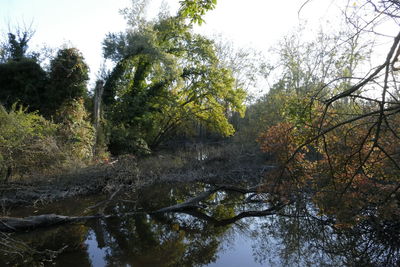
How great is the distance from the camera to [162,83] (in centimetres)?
2116

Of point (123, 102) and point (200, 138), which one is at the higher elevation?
point (123, 102)

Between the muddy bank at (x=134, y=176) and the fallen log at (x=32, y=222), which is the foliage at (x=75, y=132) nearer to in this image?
the muddy bank at (x=134, y=176)

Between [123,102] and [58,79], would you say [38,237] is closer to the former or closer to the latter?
[58,79]

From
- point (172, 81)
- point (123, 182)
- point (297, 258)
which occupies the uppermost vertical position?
point (172, 81)

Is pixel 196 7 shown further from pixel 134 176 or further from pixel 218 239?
pixel 134 176

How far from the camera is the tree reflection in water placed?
19.8 feet

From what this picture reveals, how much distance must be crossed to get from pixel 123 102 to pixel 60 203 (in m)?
10.7

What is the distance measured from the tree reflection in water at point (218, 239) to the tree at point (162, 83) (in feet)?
36.7

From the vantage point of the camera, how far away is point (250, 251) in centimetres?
663

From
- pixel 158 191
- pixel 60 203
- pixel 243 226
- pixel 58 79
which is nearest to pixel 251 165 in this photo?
pixel 158 191

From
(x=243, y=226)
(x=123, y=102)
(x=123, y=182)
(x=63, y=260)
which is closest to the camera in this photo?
(x=63, y=260)

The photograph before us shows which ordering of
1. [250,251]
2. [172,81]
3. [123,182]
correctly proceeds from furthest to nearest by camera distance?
[172,81] → [123,182] → [250,251]

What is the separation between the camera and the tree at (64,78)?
49.2 feet

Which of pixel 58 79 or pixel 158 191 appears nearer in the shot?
pixel 158 191
